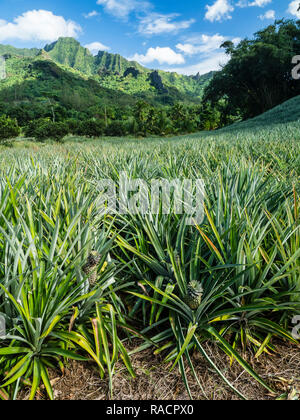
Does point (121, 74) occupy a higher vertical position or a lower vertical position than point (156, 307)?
higher

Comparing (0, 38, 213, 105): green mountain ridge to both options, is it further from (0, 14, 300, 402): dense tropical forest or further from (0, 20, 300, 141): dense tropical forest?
(0, 14, 300, 402): dense tropical forest

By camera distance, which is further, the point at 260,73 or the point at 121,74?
the point at 121,74

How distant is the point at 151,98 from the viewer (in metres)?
81.9

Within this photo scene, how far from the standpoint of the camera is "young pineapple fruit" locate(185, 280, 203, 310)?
1.14 metres

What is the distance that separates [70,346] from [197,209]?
111 centimetres

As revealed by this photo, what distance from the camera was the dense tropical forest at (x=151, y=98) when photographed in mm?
26422

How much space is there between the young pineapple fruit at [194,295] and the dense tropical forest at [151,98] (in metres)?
21.1

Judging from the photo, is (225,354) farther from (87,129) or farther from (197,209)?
(87,129)

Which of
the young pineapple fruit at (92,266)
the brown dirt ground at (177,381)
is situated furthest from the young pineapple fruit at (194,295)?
the young pineapple fruit at (92,266)

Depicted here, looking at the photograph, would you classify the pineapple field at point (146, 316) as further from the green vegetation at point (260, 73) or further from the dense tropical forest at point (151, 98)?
the green vegetation at point (260, 73)

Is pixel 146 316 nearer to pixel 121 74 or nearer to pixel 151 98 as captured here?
pixel 151 98

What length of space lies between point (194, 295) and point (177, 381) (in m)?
0.37

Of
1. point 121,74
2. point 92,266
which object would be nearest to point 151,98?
Result: point 121,74
